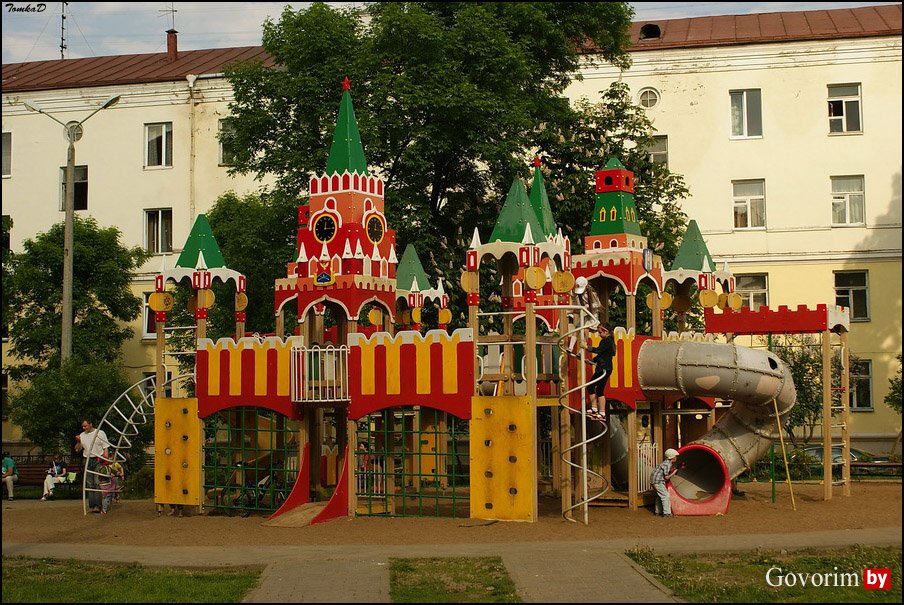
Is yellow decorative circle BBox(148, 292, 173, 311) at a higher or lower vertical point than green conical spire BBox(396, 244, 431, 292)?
lower

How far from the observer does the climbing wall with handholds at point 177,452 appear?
2467 cm

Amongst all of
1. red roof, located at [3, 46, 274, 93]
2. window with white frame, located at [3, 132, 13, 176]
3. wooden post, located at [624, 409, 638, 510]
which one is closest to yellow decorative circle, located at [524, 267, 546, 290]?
wooden post, located at [624, 409, 638, 510]

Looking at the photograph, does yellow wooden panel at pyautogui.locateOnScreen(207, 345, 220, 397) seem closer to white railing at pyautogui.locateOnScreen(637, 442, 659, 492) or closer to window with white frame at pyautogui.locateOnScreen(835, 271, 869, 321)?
white railing at pyautogui.locateOnScreen(637, 442, 659, 492)

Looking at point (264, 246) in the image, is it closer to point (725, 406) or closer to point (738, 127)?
point (725, 406)

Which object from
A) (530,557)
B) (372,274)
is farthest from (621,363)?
(530,557)

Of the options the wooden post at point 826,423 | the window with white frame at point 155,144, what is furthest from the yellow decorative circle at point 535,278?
the window with white frame at point 155,144

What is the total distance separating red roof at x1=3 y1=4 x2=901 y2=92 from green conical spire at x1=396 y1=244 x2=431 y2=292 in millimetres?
13242

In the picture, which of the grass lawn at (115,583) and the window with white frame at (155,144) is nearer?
the grass lawn at (115,583)

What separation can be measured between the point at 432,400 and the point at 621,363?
3728 mm

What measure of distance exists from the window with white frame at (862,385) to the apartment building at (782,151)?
0.16 feet

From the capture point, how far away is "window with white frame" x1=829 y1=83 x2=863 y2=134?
41.9 metres

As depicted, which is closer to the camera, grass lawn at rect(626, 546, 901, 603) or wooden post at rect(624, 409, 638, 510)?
grass lawn at rect(626, 546, 901, 603)

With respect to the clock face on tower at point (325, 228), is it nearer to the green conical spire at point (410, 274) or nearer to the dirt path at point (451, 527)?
the green conical spire at point (410, 274)

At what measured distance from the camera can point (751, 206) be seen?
4269 centimetres
